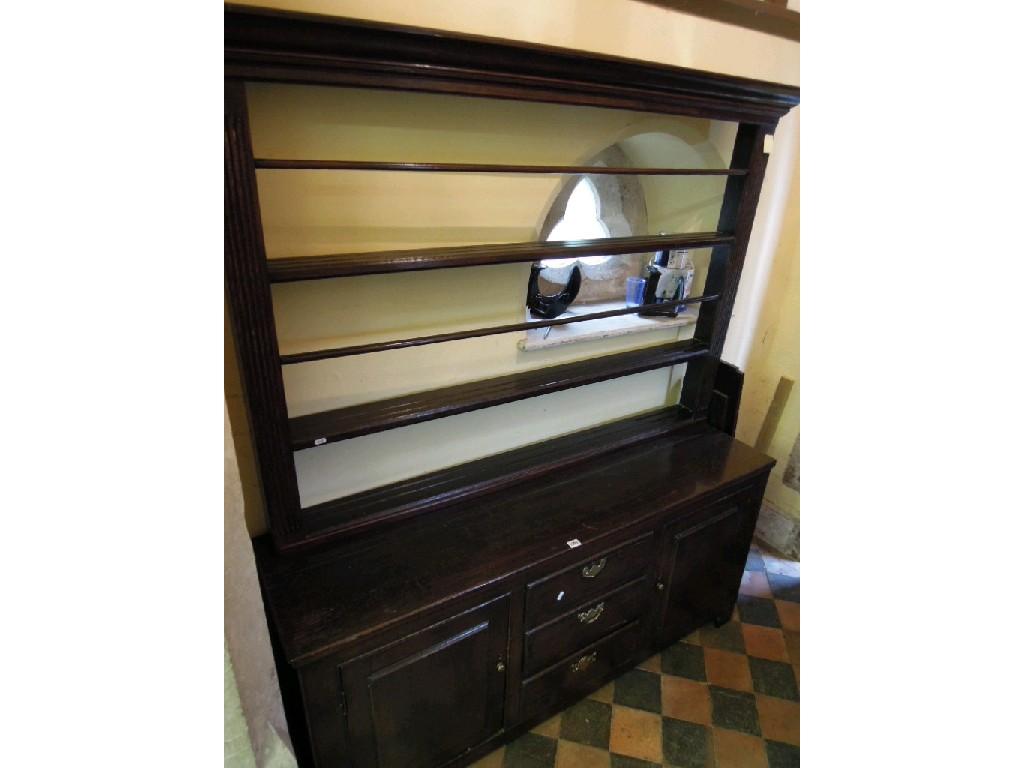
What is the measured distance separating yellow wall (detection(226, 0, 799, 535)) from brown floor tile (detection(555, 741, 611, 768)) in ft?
3.24

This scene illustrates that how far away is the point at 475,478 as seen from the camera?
5.13 ft

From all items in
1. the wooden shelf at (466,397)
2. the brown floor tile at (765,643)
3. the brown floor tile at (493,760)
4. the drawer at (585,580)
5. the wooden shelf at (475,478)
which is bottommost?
the brown floor tile at (493,760)

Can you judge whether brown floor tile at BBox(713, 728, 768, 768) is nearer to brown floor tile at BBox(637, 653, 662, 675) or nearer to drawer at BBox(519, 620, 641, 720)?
brown floor tile at BBox(637, 653, 662, 675)

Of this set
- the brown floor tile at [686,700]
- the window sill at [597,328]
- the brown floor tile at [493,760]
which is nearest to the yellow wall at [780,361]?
the window sill at [597,328]

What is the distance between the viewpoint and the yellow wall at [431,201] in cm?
112

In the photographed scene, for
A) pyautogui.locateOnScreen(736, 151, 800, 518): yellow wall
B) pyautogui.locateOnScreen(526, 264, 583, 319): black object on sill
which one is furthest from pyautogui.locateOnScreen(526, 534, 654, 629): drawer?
pyautogui.locateOnScreen(736, 151, 800, 518): yellow wall

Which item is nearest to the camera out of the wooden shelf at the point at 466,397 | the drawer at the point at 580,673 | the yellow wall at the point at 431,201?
the yellow wall at the point at 431,201

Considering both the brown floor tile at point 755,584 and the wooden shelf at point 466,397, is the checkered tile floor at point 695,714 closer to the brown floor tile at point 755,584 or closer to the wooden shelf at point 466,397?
the brown floor tile at point 755,584

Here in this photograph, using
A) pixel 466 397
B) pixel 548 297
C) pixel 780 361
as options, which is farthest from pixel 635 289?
pixel 466 397

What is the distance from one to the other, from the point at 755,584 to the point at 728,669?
0.52m

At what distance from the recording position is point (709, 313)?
1.82 metres

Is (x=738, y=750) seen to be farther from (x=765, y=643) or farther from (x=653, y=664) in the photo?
(x=765, y=643)

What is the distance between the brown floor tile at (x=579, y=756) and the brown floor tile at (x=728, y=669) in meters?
0.53
